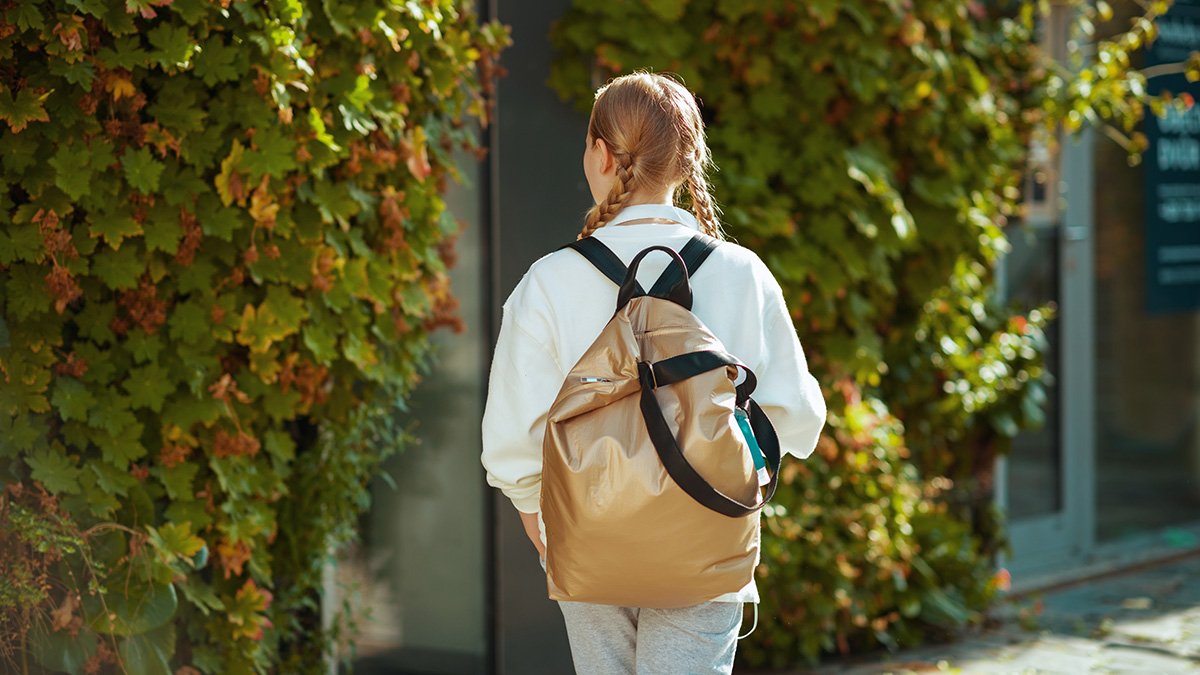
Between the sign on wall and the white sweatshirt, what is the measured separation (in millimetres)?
5393

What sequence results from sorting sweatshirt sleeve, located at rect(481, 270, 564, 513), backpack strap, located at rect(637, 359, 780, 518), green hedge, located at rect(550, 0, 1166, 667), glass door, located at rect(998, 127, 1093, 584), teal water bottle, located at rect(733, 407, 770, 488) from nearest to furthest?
backpack strap, located at rect(637, 359, 780, 518), teal water bottle, located at rect(733, 407, 770, 488), sweatshirt sleeve, located at rect(481, 270, 564, 513), green hedge, located at rect(550, 0, 1166, 667), glass door, located at rect(998, 127, 1093, 584)

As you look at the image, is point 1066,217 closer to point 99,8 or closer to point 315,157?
point 315,157

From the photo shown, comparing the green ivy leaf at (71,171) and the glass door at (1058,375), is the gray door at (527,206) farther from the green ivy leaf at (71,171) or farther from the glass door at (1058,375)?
the glass door at (1058,375)

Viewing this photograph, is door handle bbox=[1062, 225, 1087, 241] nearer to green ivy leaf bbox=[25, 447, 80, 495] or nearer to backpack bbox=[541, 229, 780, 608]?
backpack bbox=[541, 229, 780, 608]

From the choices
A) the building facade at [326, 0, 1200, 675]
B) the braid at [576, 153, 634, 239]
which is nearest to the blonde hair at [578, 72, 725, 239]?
the braid at [576, 153, 634, 239]

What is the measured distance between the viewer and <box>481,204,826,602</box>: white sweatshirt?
2338mm

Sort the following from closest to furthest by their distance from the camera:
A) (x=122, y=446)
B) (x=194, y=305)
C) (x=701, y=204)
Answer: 1. (x=701, y=204)
2. (x=122, y=446)
3. (x=194, y=305)

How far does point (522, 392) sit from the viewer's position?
2.33 meters

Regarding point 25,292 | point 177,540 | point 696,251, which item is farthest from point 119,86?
point 696,251

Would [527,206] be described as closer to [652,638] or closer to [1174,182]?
[652,638]

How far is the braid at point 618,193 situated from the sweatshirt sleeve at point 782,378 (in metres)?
0.29

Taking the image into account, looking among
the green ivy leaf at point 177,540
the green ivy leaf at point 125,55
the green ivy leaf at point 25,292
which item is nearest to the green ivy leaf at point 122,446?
the green ivy leaf at point 177,540

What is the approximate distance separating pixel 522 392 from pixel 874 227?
2887 mm

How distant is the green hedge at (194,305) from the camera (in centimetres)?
303
